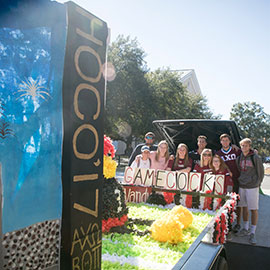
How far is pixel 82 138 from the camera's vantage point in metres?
1.48

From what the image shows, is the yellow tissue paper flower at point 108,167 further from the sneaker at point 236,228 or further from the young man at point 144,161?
the sneaker at point 236,228

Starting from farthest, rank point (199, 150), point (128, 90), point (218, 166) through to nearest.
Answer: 1. point (128, 90)
2. point (199, 150)
3. point (218, 166)

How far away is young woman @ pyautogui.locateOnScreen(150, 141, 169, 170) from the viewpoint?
20.7ft

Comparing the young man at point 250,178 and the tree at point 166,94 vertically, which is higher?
the tree at point 166,94

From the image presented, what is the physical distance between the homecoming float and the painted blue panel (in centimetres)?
108

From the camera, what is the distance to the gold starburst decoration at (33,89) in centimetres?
135

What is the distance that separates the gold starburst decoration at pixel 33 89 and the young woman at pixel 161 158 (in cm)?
504

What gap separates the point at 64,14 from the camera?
→ 1388mm

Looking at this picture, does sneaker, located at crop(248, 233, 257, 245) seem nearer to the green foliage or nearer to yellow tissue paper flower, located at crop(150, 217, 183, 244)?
yellow tissue paper flower, located at crop(150, 217, 183, 244)

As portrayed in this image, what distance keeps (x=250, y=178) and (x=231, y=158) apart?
0.59 m

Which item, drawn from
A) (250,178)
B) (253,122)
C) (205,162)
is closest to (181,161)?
(205,162)

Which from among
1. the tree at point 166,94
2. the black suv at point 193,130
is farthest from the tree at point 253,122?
the black suv at point 193,130

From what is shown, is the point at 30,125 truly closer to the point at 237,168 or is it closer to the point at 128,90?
the point at 237,168

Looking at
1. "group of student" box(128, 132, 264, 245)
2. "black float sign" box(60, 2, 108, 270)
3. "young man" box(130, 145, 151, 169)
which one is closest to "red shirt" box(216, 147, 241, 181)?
"group of student" box(128, 132, 264, 245)
